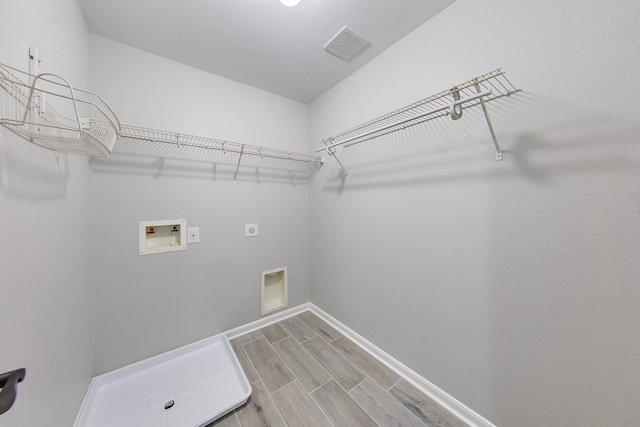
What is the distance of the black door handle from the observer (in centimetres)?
41

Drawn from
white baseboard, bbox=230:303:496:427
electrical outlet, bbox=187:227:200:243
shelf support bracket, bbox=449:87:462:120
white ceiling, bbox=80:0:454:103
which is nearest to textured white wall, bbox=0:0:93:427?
white ceiling, bbox=80:0:454:103

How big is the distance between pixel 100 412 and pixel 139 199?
129 centimetres

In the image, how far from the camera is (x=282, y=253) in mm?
2217

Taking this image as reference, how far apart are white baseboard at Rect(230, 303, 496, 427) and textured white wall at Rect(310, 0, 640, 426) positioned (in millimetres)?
47

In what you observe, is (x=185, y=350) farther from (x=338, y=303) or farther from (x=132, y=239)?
(x=338, y=303)

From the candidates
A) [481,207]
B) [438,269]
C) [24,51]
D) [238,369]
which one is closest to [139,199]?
[24,51]

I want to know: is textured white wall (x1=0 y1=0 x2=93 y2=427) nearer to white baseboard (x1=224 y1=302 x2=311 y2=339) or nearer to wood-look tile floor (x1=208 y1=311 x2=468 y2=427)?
wood-look tile floor (x1=208 y1=311 x2=468 y2=427)

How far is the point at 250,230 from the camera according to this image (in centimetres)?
200

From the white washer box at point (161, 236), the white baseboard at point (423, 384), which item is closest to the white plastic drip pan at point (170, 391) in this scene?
the white washer box at point (161, 236)

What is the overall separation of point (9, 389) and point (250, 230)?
62.0 inches

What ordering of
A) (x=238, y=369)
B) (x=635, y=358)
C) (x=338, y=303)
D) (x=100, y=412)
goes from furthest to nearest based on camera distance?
(x=338, y=303) < (x=238, y=369) < (x=100, y=412) < (x=635, y=358)

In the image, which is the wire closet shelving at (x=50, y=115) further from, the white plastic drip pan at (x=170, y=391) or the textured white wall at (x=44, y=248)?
the white plastic drip pan at (x=170, y=391)

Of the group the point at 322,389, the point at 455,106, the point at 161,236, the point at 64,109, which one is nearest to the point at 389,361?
the point at 322,389

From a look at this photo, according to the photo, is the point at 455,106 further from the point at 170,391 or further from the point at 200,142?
the point at 170,391
